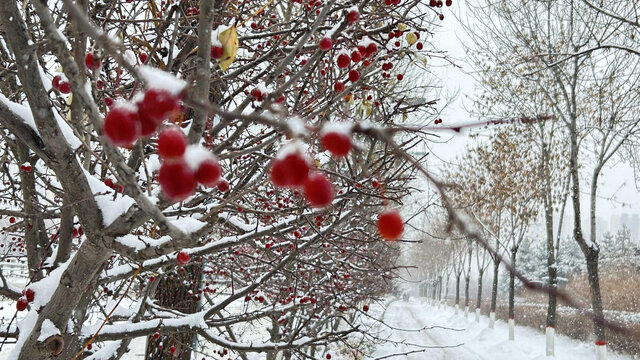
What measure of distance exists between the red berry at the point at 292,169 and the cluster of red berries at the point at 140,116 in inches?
6.7

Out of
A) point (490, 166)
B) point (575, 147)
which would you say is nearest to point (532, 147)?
point (490, 166)

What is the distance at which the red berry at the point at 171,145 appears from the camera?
1.90ft

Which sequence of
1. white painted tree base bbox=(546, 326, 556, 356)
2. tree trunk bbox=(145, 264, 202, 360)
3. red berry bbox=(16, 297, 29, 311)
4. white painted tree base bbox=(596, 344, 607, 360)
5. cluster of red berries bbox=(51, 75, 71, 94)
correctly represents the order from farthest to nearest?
white painted tree base bbox=(546, 326, 556, 356)
white painted tree base bbox=(596, 344, 607, 360)
tree trunk bbox=(145, 264, 202, 360)
red berry bbox=(16, 297, 29, 311)
cluster of red berries bbox=(51, 75, 71, 94)

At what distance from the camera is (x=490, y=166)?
1478 centimetres

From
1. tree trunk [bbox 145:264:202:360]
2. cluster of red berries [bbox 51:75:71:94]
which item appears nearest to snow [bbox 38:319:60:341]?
cluster of red berries [bbox 51:75:71:94]

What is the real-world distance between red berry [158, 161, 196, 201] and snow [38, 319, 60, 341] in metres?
1.89

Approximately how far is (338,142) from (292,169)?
0.08 metres

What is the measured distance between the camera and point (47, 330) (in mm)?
1985

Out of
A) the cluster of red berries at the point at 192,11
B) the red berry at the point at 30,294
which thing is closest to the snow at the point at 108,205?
the red berry at the point at 30,294

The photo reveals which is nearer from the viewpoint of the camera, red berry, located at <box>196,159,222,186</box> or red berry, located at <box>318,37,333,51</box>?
red berry, located at <box>196,159,222,186</box>

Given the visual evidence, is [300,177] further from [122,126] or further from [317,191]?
[122,126]

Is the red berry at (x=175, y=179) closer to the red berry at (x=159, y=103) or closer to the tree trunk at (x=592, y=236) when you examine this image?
the red berry at (x=159, y=103)

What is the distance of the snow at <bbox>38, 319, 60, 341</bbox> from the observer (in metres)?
1.97

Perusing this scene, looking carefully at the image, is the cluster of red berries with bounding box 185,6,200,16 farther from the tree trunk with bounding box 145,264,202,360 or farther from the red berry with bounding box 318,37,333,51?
the tree trunk with bounding box 145,264,202,360
